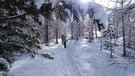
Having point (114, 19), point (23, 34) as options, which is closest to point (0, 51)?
point (23, 34)

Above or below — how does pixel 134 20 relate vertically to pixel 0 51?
above

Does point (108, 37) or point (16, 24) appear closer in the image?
point (16, 24)

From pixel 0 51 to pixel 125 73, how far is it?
15.8m

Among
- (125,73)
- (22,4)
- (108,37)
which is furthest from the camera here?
(108,37)

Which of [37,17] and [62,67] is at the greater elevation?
[37,17]

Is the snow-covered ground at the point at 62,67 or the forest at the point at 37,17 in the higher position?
the forest at the point at 37,17

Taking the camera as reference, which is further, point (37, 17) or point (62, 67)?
point (62, 67)

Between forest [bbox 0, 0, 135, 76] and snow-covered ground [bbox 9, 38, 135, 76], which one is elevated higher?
forest [bbox 0, 0, 135, 76]

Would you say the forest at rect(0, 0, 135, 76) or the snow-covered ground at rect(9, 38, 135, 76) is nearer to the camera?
the forest at rect(0, 0, 135, 76)

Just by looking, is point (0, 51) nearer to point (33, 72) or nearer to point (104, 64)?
point (33, 72)

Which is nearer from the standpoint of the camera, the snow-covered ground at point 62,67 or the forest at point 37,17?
the forest at point 37,17

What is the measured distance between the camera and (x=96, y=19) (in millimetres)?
2801

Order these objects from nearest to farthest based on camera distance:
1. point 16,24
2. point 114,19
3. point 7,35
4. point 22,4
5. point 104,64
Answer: point 22,4 < point 16,24 < point 7,35 < point 114,19 < point 104,64

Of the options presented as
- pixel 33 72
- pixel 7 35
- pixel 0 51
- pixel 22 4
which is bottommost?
pixel 33 72
